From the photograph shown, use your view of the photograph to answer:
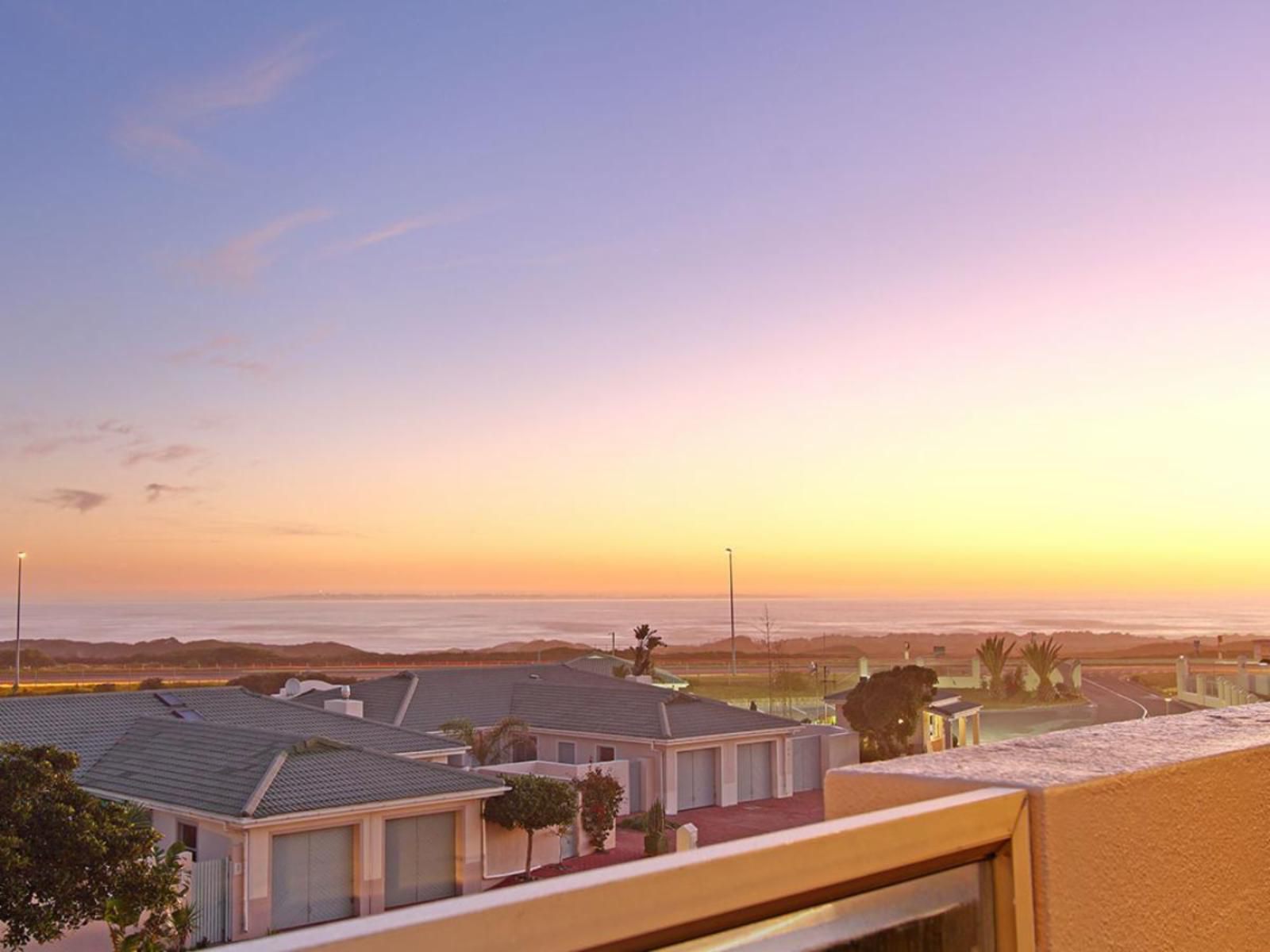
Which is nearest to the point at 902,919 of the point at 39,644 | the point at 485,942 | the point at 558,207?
the point at 485,942

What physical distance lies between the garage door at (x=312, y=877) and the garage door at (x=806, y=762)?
55.8ft

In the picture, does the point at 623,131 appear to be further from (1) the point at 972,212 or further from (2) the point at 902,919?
(2) the point at 902,919

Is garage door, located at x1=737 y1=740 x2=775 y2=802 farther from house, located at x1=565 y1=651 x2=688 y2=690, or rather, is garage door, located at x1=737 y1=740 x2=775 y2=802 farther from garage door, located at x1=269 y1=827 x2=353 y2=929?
garage door, located at x1=269 y1=827 x2=353 y2=929

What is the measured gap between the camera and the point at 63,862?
17.6 metres

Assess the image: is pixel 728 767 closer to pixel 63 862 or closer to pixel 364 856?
pixel 364 856

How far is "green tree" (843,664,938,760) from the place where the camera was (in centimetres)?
3697

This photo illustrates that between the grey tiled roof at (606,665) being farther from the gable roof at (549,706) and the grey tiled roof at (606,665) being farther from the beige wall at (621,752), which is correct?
the beige wall at (621,752)

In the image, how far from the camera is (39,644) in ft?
362

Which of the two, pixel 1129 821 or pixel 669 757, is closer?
pixel 1129 821

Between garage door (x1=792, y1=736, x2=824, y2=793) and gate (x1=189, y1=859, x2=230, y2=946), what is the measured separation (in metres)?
19.2

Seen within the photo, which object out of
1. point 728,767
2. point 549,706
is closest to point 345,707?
point 549,706

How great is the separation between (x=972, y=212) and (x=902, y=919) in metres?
27.5

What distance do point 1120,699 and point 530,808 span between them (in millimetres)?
41385

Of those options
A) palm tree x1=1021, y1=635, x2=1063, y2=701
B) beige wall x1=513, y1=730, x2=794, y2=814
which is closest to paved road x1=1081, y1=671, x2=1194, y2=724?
palm tree x1=1021, y1=635, x2=1063, y2=701
